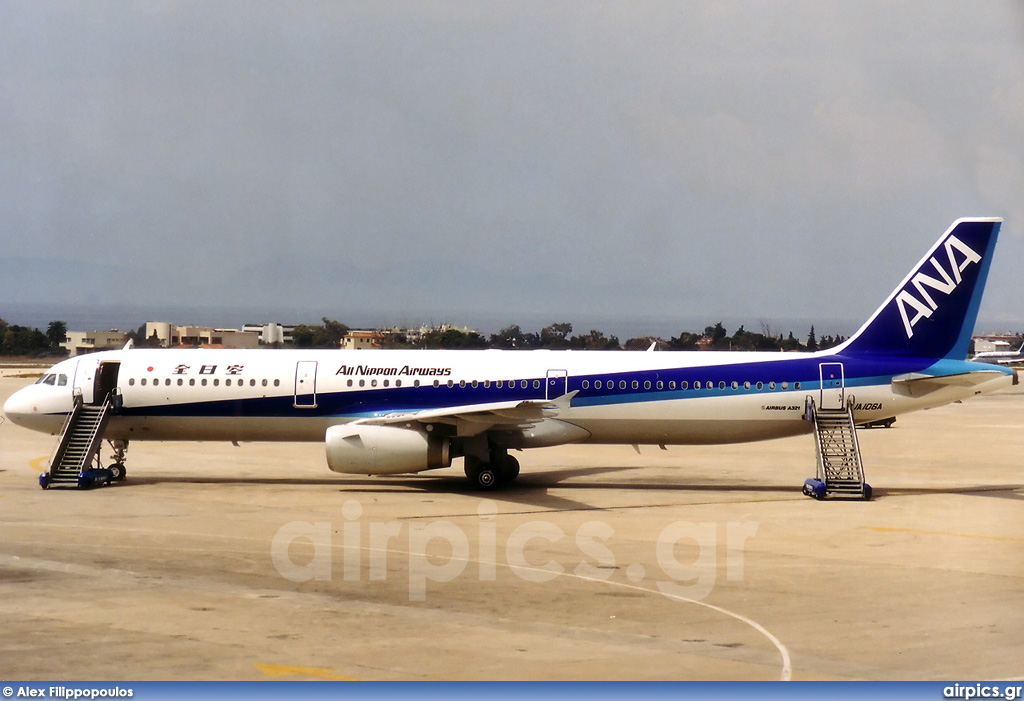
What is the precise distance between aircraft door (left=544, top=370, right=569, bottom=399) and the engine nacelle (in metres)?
4.01

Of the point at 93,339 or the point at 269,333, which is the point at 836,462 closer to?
the point at 269,333

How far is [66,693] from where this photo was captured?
10406 mm

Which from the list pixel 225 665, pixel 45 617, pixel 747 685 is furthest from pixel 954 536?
pixel 45 617

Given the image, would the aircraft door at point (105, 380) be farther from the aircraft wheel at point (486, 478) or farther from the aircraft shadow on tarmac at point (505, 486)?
the aircraft wheel at point (486, 478)

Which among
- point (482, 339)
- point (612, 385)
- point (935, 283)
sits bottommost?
point (612, 385)

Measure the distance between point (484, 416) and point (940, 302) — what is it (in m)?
13.5

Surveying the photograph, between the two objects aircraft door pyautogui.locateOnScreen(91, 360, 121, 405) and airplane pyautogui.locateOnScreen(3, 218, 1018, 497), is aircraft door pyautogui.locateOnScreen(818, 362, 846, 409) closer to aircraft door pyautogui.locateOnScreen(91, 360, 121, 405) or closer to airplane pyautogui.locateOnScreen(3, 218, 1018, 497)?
airplane pyautogui.locateOnScreen(3, 218, 1018, 497)

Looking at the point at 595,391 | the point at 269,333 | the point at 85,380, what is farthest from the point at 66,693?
the point at 269,333

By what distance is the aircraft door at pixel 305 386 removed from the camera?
28.5m

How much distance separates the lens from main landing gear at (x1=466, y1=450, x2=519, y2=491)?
27.7 metres

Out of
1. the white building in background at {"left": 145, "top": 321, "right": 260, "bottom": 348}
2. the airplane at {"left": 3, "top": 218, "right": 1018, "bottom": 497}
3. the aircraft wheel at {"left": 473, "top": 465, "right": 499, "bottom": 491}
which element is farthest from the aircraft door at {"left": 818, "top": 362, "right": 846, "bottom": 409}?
the white building in background at {"left": 145, "top": 321, "right": 260, "bottom": 348}

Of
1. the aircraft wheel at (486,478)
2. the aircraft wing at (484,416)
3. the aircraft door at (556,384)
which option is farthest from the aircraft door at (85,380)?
the aircraft door at (556,384)

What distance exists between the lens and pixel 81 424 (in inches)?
1127

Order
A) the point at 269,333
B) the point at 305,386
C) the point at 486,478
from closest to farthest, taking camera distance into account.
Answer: the point at 486,478
the point at 305,386
the point at 269,333
